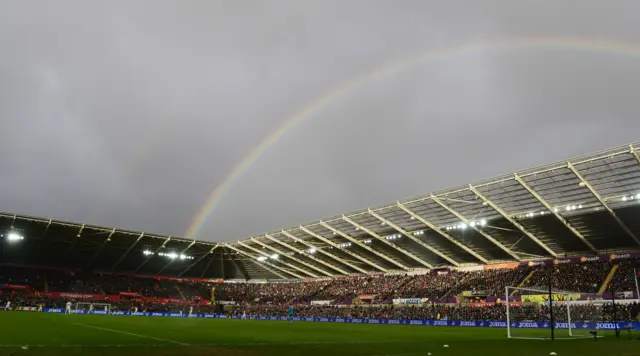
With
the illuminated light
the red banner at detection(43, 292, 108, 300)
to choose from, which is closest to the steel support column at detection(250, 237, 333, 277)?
the red banner at detection(43, 292, 108, 300)

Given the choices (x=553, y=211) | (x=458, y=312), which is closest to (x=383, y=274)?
(x=458, y=312)

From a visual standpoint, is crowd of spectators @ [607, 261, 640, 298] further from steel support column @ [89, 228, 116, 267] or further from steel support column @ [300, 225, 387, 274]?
steel support column @ [89, 228, 116, 267]

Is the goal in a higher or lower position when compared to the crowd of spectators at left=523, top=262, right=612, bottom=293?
lower

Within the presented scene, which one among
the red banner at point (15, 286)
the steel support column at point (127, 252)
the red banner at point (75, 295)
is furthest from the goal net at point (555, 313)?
the red banner at point (15, 286)

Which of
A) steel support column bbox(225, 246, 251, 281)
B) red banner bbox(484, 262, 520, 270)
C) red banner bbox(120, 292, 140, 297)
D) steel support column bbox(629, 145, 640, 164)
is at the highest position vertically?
steel support column bbox(629, 145, 640, 164)

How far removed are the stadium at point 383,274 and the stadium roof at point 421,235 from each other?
21 centimetres

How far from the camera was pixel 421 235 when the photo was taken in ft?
179

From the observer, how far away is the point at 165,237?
69.7 m

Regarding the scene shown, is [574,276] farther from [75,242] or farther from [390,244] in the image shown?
[75,242]

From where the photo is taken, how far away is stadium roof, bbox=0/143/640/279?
37031mm

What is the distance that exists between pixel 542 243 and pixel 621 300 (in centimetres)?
945

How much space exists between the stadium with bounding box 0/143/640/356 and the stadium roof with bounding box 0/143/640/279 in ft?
0.69

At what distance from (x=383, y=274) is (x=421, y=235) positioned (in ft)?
57.0

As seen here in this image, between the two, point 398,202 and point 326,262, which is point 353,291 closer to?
point 326,262
